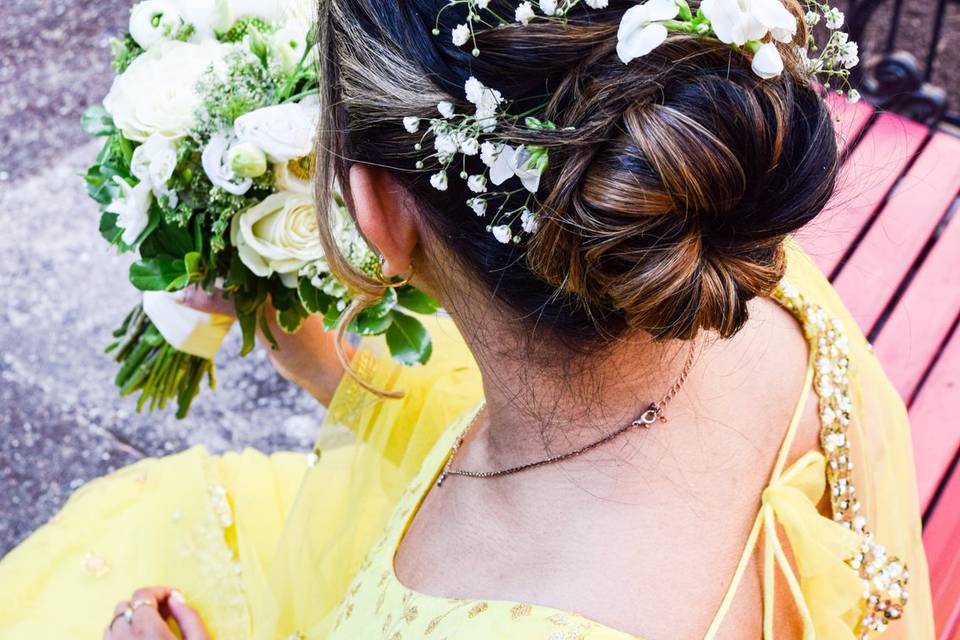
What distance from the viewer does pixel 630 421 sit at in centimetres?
120

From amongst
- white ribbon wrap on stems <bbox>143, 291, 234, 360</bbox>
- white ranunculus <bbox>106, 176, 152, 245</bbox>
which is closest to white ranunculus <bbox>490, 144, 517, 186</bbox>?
white ranunculus <bbox>106, 176, 152, 245</bbox>

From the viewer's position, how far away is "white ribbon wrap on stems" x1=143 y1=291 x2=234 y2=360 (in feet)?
5.89

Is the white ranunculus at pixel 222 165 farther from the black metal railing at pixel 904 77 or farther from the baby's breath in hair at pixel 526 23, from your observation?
the black metal railing at pixel 904 77

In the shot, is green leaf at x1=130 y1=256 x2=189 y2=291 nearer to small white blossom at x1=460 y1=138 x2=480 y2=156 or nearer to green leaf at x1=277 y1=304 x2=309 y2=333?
green leaf at x1=277 y1=304 x2=309 y2=333

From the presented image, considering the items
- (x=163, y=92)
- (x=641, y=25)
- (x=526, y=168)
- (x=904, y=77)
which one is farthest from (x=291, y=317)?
(x=904, y=77)

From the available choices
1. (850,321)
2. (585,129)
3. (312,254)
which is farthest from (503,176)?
(850,321)

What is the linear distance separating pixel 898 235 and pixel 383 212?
5.00 ft

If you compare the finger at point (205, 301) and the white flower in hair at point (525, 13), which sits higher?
the white flower in hair at point (525, 13)

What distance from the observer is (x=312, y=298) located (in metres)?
1.54

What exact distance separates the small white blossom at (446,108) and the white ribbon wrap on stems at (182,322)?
97 cm

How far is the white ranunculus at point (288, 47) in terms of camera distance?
1452mm

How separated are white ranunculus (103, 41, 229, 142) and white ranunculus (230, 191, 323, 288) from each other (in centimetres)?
16

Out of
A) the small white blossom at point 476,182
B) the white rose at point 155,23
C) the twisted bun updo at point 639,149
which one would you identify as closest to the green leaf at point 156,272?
the white rose at point 155,23

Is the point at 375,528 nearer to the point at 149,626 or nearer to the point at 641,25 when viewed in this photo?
the point at 149,626
